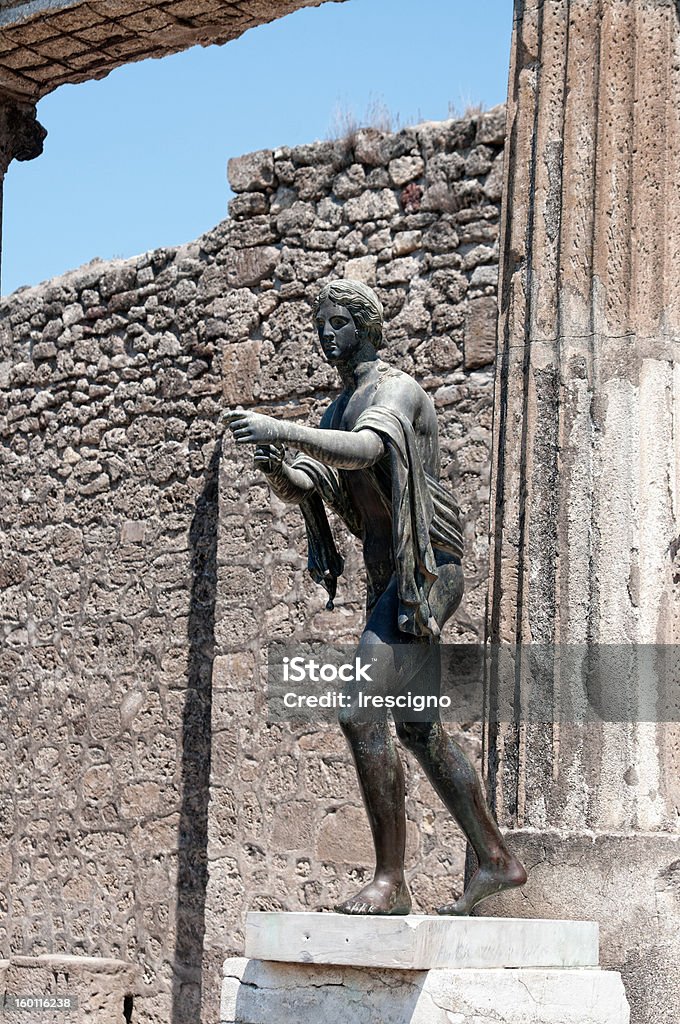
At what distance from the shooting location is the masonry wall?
777cm

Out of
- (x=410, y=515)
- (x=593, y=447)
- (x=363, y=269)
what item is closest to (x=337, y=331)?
(x=410, y=515)

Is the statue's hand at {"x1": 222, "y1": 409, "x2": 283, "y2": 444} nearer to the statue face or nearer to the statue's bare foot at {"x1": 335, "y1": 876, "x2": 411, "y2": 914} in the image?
the statue face

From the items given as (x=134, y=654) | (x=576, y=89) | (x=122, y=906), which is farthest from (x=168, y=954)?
(x=576, y=89)

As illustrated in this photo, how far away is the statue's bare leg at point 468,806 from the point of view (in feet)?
13.2

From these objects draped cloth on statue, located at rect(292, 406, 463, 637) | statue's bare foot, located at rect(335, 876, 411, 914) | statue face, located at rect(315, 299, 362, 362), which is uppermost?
statue face, located at rect(315, 299, 362, 362)

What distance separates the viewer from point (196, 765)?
27.7ft

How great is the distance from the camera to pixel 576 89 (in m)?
4.62

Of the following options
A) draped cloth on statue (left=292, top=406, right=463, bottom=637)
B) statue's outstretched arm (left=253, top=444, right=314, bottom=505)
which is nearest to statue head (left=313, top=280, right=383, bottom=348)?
draped cloth on statue (left=292, top=406, right=463, bottom=637)

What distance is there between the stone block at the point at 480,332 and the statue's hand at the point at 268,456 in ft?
11.7

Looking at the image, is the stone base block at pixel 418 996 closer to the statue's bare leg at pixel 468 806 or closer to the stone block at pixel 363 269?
the statue's bare leg at pixel 468 806

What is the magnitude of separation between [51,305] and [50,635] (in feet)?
6.68

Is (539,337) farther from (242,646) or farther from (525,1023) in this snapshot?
(242,646)

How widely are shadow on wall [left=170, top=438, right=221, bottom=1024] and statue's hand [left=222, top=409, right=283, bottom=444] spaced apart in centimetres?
458

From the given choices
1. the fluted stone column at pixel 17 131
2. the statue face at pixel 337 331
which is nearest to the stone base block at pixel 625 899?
the statue face at pixel 337 331
